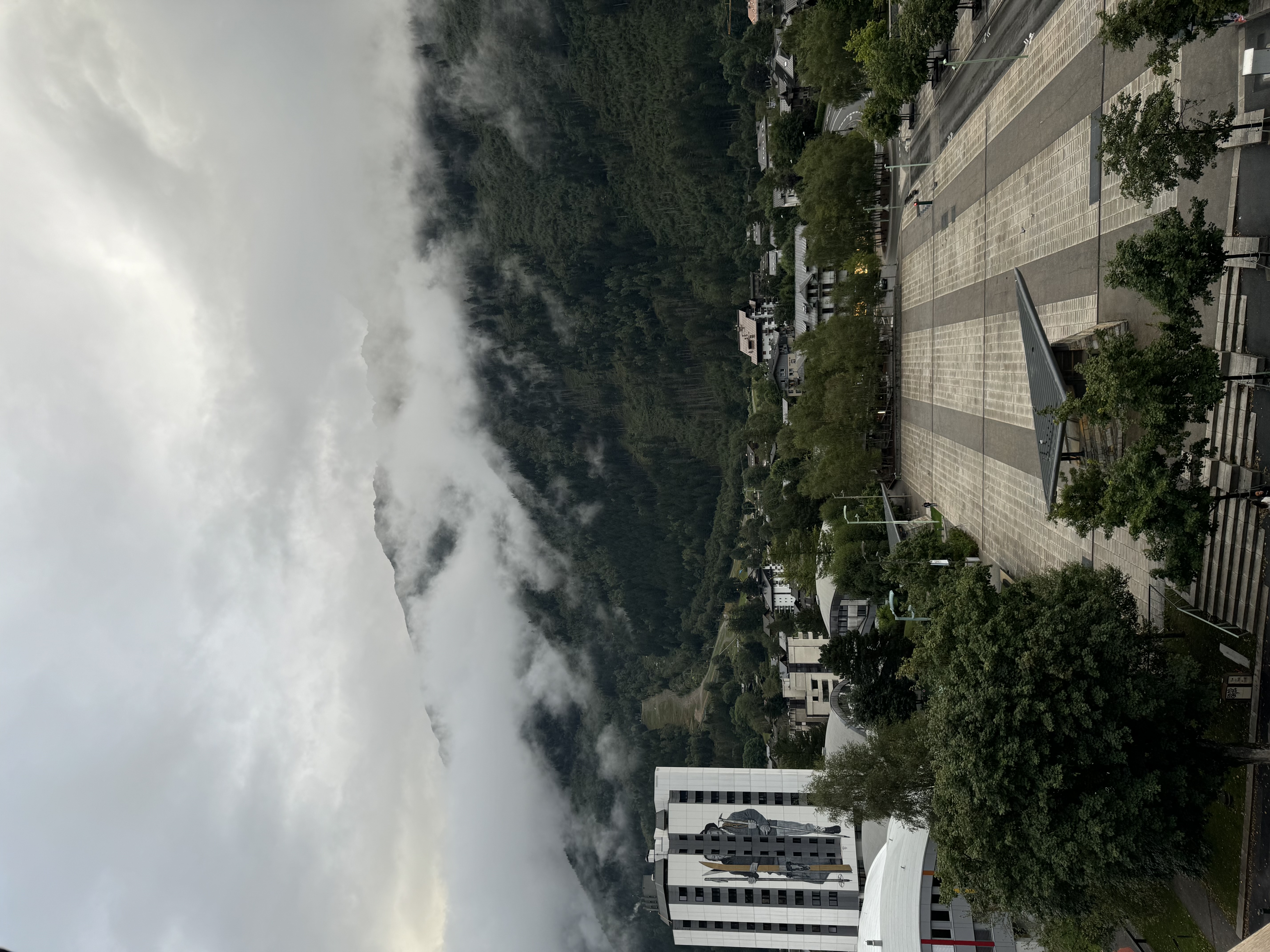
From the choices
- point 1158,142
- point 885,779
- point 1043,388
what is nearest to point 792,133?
point 1043,388

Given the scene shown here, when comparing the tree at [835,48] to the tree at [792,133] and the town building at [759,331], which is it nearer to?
the tree at [792,133]

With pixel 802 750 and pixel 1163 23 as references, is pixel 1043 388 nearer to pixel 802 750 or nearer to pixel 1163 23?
pixel 1163 23

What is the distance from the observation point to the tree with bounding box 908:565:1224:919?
25.7m

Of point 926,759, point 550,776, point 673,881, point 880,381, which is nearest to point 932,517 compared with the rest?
point 880,381

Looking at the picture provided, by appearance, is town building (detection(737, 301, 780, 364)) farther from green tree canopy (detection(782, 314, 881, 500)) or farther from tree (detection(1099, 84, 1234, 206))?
tree (detection(1099, 84, 1234, 206))

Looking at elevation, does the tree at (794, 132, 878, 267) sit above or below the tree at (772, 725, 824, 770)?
above

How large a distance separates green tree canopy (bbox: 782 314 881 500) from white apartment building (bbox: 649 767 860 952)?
38.0 metres

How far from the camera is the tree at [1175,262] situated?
23188 mm

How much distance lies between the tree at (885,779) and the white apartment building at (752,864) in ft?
142

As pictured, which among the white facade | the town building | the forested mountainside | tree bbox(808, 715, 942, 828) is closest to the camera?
tree bbox(808, 715, 942, 828)

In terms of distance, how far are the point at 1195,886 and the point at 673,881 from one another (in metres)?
60.6

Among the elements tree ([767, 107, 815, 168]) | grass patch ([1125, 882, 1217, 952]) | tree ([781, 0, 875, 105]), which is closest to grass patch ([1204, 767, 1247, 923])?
grass patch ([1125, 882, 1217, 952])

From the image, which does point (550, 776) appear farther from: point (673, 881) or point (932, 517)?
point (932, 517)

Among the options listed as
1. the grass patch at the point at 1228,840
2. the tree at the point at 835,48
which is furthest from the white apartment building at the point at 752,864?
the tree at the point at 835,48
